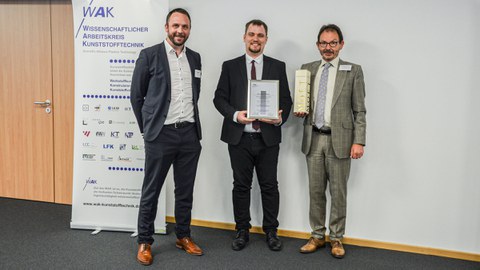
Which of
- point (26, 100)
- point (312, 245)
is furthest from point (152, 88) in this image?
point (26, 100)

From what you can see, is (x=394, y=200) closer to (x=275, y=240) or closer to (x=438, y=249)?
(x=438, y=249)

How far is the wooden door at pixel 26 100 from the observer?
374 centimetres

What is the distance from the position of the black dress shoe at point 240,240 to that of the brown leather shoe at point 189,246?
0.26 m

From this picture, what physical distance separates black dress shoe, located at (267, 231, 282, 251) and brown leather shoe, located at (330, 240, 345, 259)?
39cm

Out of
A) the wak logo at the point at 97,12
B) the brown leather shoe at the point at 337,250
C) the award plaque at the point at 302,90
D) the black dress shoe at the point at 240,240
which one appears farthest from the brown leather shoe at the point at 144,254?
the wak logo at the point at 97,12

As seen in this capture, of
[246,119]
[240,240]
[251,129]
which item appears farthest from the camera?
[240,240]

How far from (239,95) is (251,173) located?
1.96 feet

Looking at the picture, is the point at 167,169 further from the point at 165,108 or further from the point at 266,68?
Result: the point at 266,68

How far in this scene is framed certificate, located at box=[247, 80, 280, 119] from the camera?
2.65 metres

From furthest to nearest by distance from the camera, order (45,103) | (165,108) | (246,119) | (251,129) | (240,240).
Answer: (45,103)
(240,240)
(251,129)
(246,119)
(165,108)

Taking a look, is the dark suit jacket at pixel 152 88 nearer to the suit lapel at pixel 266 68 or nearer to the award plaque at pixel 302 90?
the suit lapel at pixel 266 68

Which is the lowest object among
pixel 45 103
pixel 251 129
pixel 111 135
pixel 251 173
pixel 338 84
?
pixel 251 173

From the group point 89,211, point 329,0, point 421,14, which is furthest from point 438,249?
point 89,211

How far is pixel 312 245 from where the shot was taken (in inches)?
112
